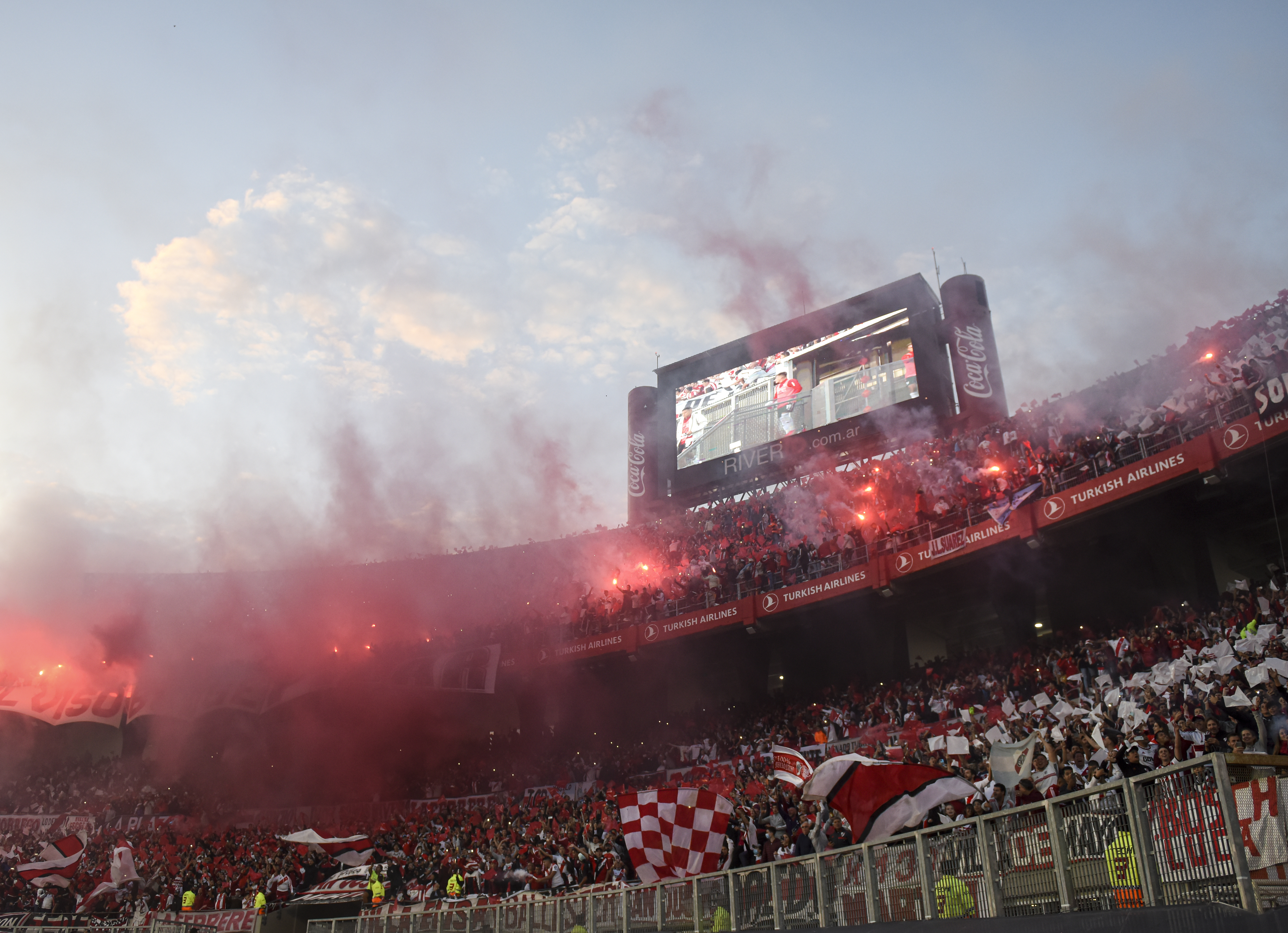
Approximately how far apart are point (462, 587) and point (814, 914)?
34.8 m

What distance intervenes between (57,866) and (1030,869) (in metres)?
24.2

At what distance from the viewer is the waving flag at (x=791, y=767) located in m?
14.0

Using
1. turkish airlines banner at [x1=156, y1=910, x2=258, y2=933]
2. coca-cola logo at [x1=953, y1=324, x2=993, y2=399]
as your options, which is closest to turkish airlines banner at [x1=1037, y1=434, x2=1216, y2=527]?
coca-cola logo at [x1=953, y1=324, x2=993, y2=399]

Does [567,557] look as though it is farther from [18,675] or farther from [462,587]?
[18,675]

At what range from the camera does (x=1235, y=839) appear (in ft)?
16.8

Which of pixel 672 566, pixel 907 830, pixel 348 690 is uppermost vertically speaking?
pixel 672 566

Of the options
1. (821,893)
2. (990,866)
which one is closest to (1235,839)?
(990,866)

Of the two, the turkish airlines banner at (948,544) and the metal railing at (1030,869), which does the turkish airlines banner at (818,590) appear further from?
the metal railing at (1030,869)

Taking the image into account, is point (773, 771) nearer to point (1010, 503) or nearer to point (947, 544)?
point (947, 544)

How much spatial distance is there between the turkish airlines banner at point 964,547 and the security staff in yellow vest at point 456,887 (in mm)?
12743

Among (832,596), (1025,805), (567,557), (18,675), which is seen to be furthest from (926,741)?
(18,675)

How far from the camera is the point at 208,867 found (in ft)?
74.8

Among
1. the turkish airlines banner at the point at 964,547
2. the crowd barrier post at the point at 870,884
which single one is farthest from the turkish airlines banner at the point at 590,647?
the crowd barrier post at the point at 870,884

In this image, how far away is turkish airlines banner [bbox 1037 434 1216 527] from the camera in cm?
1772
